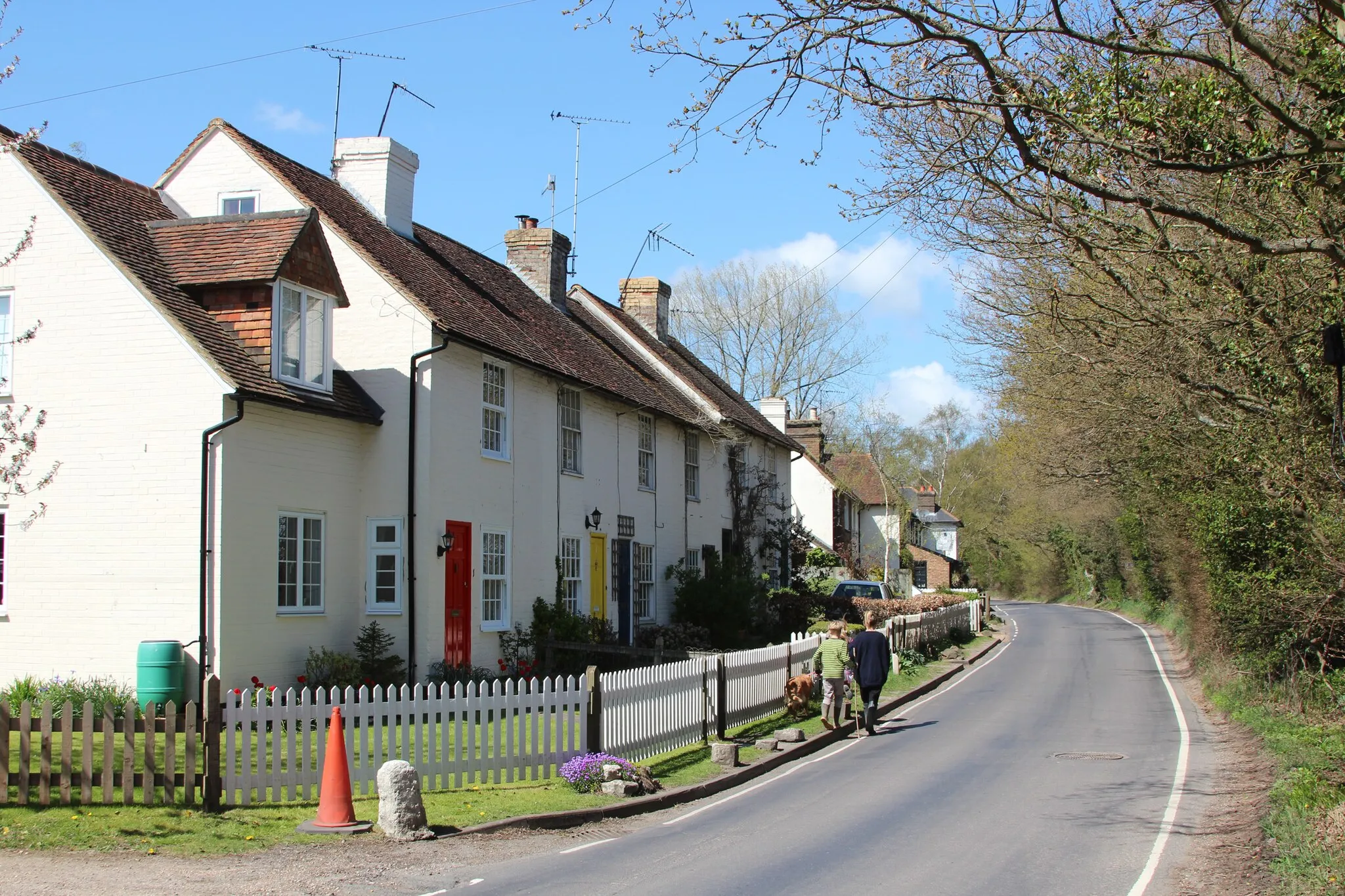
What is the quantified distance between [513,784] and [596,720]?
1128 mm

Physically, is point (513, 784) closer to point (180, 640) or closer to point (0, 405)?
point (180, 640)

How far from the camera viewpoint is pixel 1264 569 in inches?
730

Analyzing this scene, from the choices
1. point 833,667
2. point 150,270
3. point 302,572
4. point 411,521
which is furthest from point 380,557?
point 833,667

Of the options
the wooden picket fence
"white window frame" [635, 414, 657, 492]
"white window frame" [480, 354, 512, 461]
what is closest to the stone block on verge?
the wooden picket fence

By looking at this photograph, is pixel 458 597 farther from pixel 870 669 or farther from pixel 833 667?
pixel 870 669

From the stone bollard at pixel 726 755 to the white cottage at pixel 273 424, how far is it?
5.60m

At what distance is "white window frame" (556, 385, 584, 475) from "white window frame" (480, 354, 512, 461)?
75.5 inches

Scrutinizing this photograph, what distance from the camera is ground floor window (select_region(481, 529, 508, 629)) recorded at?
65.9 feet

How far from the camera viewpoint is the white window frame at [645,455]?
27062 mm

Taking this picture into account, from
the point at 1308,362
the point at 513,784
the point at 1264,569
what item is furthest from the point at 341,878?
the point at 1264,569

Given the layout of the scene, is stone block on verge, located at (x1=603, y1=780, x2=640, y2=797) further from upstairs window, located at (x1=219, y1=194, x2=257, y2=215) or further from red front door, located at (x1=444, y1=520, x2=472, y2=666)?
upstairs window, located at (x1=219, y1=194, x2=257, y2=215)

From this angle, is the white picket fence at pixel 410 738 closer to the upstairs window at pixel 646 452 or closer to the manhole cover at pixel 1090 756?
the manhole cover at pixel 1090 756

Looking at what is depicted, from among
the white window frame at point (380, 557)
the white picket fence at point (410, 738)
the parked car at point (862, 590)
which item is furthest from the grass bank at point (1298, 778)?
the parked car at point (862, 590)

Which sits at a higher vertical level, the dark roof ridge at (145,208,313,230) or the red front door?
the dark roof ridge at (145,208,313,230)
